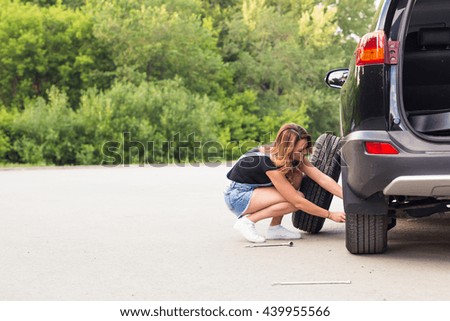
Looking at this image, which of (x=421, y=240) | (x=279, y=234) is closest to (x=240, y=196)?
(x=279, y=234)

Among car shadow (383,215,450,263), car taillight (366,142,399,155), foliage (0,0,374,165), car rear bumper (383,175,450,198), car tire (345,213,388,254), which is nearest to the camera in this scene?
car rear bumper (383,175,450,198)

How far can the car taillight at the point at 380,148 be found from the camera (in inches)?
239

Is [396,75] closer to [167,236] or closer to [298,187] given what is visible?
[298,187]

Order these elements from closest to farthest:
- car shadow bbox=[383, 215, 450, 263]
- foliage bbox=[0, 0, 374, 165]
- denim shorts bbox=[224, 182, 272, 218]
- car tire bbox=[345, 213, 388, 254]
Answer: car tire bbox=[345, 213, 388, 254]
car shadow bbox=[383, 215, 450, 263]
denim shorts bbox=[224, 182, 272, 218]
foliage bbox=[0, 0, 374, 165]

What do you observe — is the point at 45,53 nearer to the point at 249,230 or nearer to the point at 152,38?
the point at 152,38

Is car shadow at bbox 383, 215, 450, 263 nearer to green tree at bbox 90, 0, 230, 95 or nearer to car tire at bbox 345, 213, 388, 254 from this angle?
car tire at bbox 345, 213, 388, 254

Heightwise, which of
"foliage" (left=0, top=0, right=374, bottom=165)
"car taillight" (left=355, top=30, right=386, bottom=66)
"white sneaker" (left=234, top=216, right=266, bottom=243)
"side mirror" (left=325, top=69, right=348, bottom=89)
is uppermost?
"car taillight" (left=355, top=30, right=386, bottom=66)

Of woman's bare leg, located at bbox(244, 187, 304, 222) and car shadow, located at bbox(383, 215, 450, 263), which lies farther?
woman's bare leg, located at bbox(244, 187, 304, 222)

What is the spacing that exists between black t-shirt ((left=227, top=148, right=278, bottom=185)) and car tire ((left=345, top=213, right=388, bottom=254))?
47.2 inches

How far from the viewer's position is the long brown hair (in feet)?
24.9

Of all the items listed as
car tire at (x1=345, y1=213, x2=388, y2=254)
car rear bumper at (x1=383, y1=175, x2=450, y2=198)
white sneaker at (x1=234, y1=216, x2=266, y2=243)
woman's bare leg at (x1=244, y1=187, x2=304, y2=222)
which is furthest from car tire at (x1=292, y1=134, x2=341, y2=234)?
car rear bumper at (x1=383, y1=175, x2=450, y2=198)

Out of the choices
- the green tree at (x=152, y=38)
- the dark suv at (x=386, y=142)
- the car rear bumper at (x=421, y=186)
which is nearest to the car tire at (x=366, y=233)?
the dark suv at (x=386, y=142)

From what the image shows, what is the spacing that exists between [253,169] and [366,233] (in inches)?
57.3
